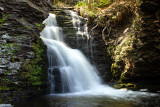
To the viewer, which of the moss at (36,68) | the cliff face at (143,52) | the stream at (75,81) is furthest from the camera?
the cliff face at (143,52)

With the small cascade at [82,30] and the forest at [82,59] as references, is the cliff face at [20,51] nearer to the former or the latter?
the forest at [82,59]

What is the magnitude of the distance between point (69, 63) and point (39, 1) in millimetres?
4103

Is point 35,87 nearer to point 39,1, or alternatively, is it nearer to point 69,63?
point 69,63

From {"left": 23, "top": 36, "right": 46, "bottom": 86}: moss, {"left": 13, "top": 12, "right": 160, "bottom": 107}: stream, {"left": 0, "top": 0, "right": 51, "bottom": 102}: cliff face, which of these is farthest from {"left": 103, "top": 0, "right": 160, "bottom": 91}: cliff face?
{"left": 0, "top": 0, "right": 51, "bottom": 102}: cliff face

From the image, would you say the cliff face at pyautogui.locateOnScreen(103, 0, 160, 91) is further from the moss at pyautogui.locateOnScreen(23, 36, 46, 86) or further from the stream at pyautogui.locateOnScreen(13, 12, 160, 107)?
the moss at pyautogui.locateOnScreen(23, 36, 46, 86)

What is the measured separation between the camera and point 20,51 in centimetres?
568

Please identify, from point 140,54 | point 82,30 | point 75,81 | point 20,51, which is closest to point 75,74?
point 75,81

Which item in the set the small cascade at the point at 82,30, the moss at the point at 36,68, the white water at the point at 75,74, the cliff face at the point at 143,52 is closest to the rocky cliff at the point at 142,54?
the cliff face at the point at 143,52

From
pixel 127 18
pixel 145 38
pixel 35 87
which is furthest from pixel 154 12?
pixel 35 87

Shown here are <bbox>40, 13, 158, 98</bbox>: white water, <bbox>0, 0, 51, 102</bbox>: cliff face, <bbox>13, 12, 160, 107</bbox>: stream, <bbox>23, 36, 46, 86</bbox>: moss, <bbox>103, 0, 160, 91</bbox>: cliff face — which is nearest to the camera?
<bbox>0, 0, 51, 102</bbox>: cliff face

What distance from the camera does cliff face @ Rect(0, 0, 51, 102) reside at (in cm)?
507

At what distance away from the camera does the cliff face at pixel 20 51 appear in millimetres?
5066

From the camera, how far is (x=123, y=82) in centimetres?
756

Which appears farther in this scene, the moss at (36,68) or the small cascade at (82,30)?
the small cascade at (82,30)
